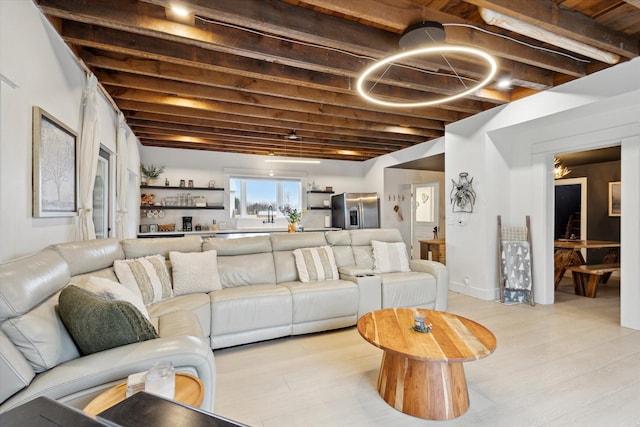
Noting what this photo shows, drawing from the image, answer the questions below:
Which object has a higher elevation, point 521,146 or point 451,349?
point 521,146

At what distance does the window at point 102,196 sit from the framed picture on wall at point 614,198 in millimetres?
8286

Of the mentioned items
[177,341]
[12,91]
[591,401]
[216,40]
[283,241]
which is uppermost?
[216,40]

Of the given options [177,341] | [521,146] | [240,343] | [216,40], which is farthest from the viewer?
[521,146]

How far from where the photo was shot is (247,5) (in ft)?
6.88

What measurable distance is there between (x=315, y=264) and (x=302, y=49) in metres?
2.18

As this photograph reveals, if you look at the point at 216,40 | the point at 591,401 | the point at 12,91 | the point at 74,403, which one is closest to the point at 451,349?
the point at 591,401

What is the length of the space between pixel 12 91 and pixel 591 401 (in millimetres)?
3951

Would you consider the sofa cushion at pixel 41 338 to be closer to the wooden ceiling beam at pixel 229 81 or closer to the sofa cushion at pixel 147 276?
the sofa cushion at pixel 147 276

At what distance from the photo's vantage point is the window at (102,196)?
349 centimetres

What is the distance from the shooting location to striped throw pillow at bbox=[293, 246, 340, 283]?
3.39 m

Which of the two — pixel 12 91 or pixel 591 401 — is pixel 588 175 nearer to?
pixel 591 401

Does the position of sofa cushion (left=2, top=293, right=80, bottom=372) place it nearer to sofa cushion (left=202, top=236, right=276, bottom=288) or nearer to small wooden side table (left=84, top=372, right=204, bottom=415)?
small wooden side table (left=84, top=372, right=204, bottom=415)

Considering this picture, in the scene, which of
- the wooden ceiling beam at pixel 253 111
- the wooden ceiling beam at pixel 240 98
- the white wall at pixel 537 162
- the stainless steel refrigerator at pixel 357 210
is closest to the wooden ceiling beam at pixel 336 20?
the white wall at pixel 537 162

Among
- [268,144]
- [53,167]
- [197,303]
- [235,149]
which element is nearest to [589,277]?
[197,303]
